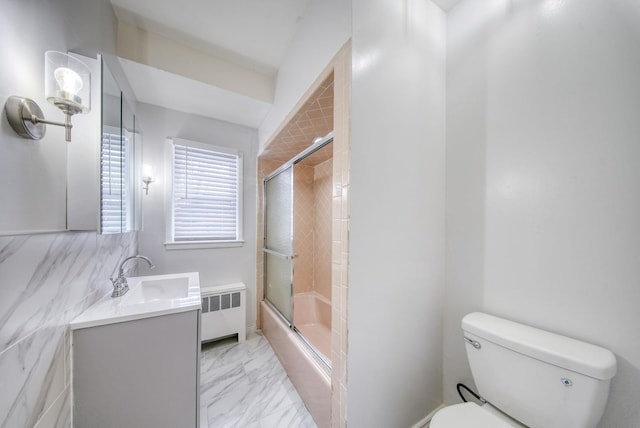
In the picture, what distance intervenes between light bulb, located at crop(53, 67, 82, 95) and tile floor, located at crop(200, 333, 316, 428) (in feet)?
6.24

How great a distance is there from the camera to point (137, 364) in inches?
39.9

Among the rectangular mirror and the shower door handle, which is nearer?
the rectangular mirror

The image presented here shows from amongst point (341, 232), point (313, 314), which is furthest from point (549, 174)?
point (313, 314)

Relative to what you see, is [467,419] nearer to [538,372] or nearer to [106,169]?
[538,372]

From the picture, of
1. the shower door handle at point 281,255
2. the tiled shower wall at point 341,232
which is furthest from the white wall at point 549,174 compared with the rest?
the shower door handle at point 281,255

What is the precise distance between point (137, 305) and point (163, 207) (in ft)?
4.02

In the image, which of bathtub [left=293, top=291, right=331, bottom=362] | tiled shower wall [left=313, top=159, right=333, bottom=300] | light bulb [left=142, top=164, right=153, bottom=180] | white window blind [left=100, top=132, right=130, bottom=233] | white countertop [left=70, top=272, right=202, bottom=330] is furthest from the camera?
tiled shower wall [left=313, top=159, right=333, bottom=300]

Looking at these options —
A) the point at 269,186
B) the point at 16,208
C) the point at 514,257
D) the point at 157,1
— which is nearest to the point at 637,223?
the point at 514,257

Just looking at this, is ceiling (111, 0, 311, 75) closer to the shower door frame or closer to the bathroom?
the bathroom

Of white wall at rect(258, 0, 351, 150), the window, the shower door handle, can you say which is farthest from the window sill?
white wall at rect(258, 0, 351, 150)

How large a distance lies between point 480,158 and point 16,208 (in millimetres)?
2024

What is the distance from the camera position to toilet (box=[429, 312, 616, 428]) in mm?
800

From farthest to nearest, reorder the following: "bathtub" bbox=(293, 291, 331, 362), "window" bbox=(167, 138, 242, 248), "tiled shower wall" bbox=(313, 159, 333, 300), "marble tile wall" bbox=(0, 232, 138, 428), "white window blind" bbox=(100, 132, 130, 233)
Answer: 1. "tiled shower wall" bbox=(313, 159, 333, 300)
2. "bathtub" bbox=(293, 291, 331, 362)
3. "window" bbox=(167, 138, 242, 248)
4. "white window blind" bbox=(100, 132, 130, 233)
5. "marble tile wall" bbox=(0, 232, 138, 428)

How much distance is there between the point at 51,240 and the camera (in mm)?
791
